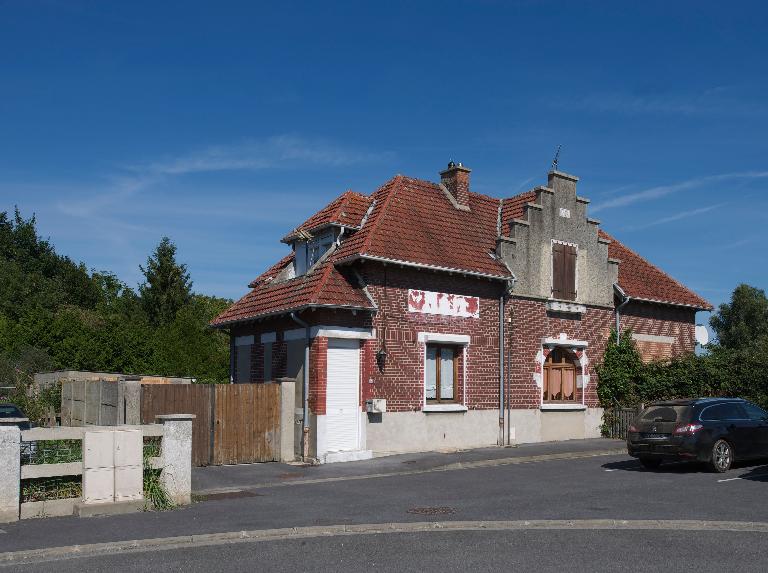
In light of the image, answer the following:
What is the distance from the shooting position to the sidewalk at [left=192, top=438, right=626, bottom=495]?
655 inches

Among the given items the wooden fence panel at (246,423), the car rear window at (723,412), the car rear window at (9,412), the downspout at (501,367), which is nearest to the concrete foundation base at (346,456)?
the wooden fence panel at (246,423)

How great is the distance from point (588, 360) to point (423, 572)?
18.0 metres

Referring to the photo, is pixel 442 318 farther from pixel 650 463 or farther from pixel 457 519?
pixel 457 519

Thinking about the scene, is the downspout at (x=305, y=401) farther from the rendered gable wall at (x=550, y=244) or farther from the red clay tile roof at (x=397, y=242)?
the rendered gable wall at (x=550, y=244)

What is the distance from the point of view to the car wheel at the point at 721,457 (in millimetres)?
17234

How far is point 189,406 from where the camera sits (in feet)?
62.2

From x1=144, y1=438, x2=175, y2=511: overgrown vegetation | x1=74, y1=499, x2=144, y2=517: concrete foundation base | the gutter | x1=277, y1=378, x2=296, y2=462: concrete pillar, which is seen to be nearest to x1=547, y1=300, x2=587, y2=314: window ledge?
the gutter

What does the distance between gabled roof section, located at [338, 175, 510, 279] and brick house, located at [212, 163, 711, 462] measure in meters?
0.05

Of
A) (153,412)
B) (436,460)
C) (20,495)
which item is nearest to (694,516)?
(436,460)

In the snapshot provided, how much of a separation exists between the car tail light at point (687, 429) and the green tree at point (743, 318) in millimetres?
52157

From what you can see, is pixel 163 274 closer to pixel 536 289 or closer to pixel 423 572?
pixel 536 289

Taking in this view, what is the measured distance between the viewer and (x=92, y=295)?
2714 inches

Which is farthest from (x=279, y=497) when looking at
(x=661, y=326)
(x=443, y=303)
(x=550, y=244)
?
(x=661, y=326)

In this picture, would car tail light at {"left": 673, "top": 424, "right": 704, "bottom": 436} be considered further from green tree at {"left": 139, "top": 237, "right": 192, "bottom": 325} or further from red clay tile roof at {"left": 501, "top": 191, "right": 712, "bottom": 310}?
green tree at {"left": 139, "top": 237, "right": 192, "bottom": 325}
